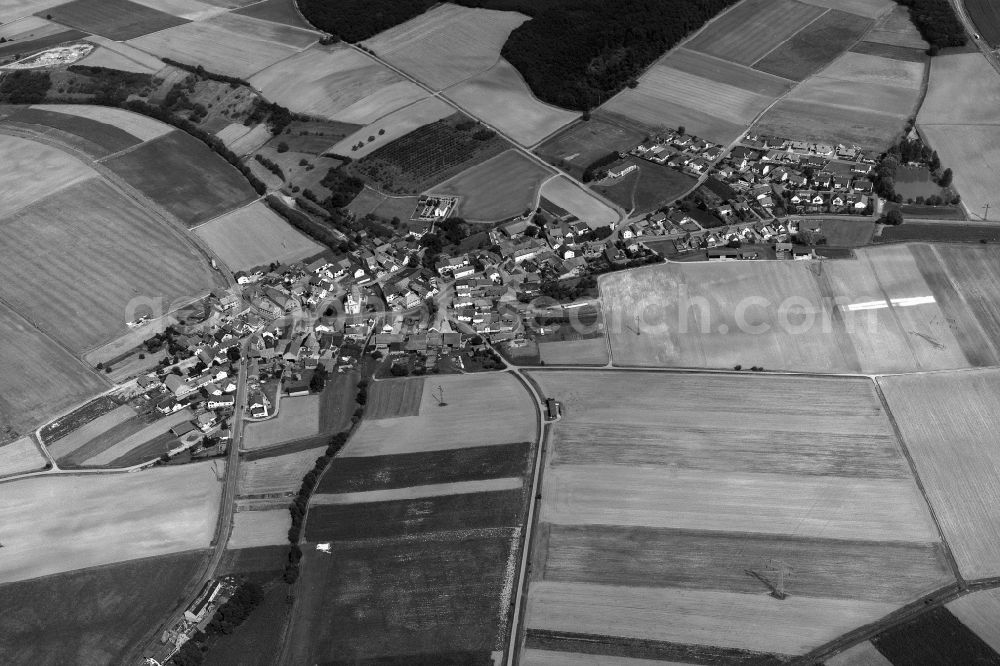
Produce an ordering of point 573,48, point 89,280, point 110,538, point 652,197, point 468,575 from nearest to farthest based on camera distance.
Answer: point 468,575 → point 110,538 → point 89,280 → point 652,197 → point 573,48

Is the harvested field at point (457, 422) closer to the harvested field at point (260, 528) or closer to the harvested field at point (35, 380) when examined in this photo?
the harvested field at point (260, 528)

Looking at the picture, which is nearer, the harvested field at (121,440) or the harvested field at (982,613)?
the harvested field at (982,613)

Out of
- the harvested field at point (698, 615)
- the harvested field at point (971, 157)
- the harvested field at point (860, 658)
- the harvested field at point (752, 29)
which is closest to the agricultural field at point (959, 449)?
the harvested field at point (698, 615)

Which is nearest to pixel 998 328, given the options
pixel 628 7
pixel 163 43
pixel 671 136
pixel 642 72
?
pixel 671 136

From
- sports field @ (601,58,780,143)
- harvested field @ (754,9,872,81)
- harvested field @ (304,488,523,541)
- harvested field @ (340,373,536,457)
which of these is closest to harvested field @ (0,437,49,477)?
harvested field @ (304,488,523,541)

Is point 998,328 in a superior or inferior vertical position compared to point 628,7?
inferior

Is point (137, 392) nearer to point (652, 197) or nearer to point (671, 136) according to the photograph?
point (652, 197)

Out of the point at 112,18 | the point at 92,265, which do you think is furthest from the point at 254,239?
the point at 112,18
